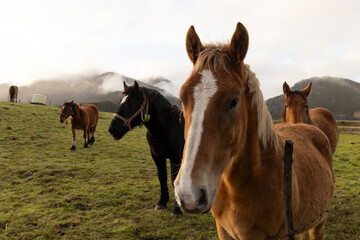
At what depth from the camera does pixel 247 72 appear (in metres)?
1.89

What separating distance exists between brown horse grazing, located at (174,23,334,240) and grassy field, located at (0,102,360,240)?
269 centimetres

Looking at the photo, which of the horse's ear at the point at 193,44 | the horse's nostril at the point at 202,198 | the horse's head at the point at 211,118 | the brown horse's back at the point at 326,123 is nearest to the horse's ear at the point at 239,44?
the horse's head at the point at 211,118

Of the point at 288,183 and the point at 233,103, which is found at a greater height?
the point at 233,103

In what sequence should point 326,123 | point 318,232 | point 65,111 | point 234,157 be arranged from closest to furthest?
point 234,157
point 318,232
point 326,123
point 65,111

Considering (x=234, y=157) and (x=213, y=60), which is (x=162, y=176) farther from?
(x=213, y=60)

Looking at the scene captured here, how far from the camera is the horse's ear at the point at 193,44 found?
1.96 metres

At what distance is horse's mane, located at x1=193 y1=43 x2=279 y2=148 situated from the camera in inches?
67.5

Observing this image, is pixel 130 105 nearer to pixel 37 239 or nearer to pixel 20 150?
pixel 37 239

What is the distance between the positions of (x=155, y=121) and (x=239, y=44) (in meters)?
3.58

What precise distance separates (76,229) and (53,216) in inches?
38.5

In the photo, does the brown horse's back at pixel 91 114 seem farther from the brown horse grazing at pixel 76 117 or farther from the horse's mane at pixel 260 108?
the horse's mane at pixel 260 108

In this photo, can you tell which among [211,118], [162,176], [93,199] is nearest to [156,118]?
[162,176]

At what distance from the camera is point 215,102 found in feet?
4.96

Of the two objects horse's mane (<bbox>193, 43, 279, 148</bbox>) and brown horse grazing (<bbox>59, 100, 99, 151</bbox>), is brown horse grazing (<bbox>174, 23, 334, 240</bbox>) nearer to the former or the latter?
horse's mane (<bbox>193, 43, 279, 148</bbox>)
